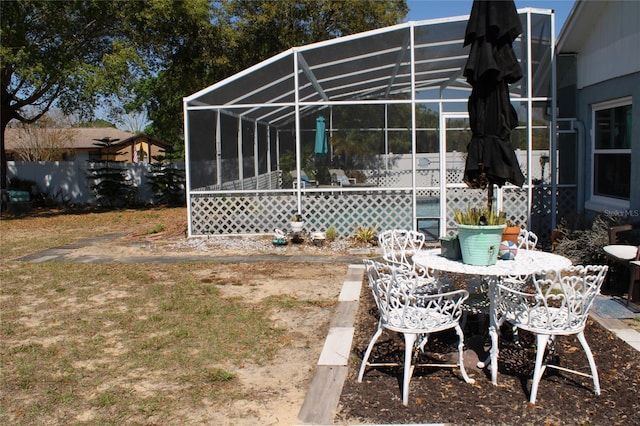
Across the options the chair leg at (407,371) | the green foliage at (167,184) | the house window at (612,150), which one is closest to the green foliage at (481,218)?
the chair leg at (407,371)

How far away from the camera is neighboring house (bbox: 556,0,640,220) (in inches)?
310

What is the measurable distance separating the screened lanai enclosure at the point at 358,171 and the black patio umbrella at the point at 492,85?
533 centimetres

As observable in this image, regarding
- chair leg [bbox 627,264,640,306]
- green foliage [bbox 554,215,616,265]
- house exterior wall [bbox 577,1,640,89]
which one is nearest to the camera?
chair leg [bbox 627,264,640,306]

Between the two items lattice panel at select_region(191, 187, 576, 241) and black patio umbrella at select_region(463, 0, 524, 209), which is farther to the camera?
lattice panel at select_region(191, 187, 576, 241)

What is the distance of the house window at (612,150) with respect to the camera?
8.31 metres

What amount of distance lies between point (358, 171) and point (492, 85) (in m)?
9.09

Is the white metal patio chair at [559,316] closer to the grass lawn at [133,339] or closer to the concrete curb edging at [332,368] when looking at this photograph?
the concrete curb edging at [332,368]

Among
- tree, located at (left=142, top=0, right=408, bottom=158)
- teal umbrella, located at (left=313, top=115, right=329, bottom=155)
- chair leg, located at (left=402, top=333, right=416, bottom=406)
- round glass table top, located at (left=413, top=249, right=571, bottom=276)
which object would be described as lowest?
chair leg, located at (left=402, top=333, right=416, bottom=406)

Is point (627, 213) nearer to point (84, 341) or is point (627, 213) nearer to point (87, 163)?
point (84, 341)

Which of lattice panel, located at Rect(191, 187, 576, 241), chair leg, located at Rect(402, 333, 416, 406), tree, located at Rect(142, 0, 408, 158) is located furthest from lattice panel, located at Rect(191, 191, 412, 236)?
tree, located at Rect(142, 0, 408, 158)

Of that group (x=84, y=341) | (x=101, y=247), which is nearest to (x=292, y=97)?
(x=101, y=247)

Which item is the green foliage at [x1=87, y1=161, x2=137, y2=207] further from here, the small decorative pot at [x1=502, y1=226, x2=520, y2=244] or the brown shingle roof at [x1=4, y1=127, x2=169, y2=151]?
the small decorative pot at [x1=502, y1=226, x2=520, y2=244]

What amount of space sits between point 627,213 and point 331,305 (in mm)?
4282

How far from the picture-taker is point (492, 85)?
4863mm
